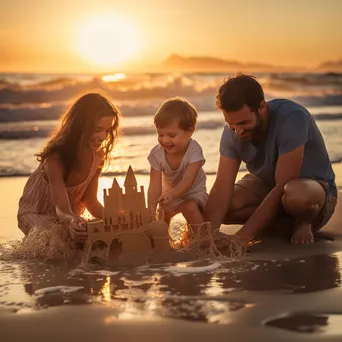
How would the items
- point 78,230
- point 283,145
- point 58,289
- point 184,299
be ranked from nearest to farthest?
point 184,299, point 58,289, point 78,230, point 283,145

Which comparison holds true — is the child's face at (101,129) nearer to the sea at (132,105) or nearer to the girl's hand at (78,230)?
the girl's hand at (78,230)

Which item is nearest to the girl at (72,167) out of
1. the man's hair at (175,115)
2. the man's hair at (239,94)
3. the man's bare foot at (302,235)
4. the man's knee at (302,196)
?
the man's hair at (175,115)

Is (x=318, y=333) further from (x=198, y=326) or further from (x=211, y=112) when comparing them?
(x=211, y=112)

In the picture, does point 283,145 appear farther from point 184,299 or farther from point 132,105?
point 132,105

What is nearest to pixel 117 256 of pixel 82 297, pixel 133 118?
pixel 82 297

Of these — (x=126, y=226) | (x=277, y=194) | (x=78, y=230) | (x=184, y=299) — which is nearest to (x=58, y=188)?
(x=78, y=230)

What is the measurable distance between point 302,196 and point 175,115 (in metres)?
1.11

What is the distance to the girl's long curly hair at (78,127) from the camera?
5.25 metres

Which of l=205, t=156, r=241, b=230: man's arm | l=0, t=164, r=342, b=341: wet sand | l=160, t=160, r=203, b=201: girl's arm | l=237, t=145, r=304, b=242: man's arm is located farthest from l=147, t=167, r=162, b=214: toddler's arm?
l=0, t=164, r=342, b=341: wet sand

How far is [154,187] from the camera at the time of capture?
5574 millimetres

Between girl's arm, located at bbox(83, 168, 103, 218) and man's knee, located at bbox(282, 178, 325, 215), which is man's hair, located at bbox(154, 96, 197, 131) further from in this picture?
man's knee, located at bbox(282, 178, 325, 215)

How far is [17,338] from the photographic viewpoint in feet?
10.7

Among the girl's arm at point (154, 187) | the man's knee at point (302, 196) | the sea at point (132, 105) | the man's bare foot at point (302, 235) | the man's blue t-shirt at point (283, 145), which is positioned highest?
the sea at point (132, 105)

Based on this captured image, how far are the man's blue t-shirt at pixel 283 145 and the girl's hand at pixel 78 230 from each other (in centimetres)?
134
